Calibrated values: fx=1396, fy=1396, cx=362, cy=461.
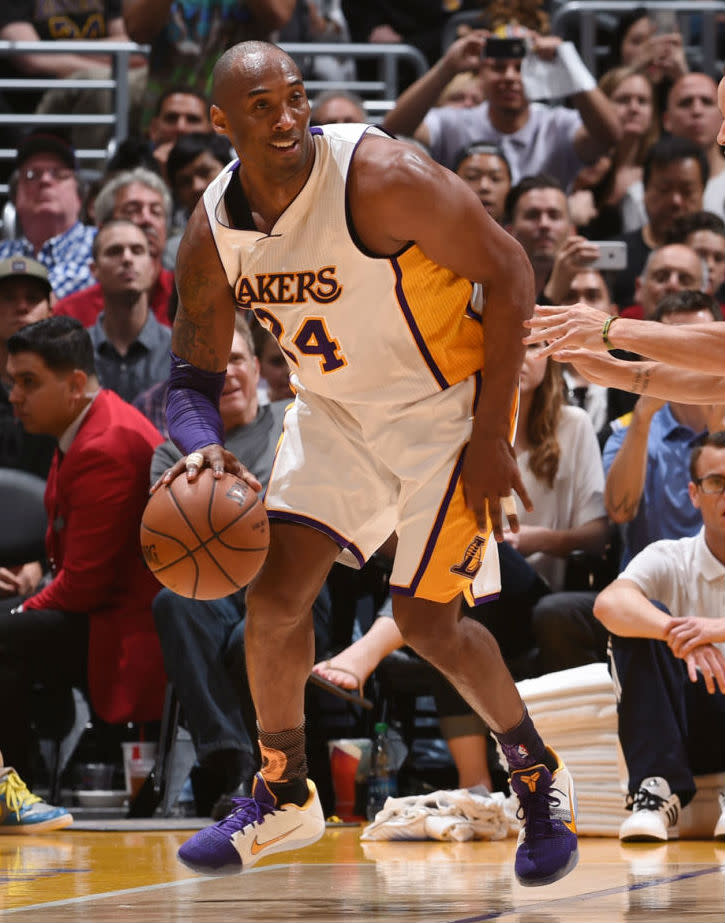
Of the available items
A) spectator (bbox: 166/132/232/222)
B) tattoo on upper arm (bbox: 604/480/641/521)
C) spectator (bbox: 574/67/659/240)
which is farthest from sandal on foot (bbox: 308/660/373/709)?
spectator (bbox: 574/67/659/240)

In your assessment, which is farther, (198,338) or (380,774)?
(380,774)

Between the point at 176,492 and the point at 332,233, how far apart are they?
746 mm

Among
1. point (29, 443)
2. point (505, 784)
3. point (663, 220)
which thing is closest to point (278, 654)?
point (505, 784)

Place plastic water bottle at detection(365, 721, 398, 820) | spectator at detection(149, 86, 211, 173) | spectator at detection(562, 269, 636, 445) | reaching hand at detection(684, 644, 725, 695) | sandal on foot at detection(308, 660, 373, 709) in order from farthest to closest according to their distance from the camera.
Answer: spectator at detection(149, 86, 211, 173)
spectator at detection(562, 269, 636, 445)
plastic water bottle at detection(365, 721, 398, 820)
sandal on foot at detection(308, 660, 373, 709)
reaching hand at detection(684, 644, 725, 695)

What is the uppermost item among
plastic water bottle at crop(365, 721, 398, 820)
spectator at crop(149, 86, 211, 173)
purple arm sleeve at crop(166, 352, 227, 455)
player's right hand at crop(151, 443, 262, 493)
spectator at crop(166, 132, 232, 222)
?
spectator at crop(149, 86, 211, 173)

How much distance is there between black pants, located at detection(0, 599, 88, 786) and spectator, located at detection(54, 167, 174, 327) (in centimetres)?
204

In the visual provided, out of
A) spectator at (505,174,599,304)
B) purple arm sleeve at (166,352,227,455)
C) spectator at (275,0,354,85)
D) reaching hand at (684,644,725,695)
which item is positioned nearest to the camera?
purple arm sleeve at (166,352,227,455)

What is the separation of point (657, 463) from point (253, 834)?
297 cm

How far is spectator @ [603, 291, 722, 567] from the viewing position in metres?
5.62

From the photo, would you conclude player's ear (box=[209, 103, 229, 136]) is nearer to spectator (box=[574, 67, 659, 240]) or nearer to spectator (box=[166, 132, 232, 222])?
spectator (box=[166, 132, 232, 222])

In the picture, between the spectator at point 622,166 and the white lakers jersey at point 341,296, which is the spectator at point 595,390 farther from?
the white lakers jersey at point 341,296

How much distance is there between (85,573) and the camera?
5762 mm

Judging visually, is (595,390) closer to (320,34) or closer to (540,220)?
(540,220)

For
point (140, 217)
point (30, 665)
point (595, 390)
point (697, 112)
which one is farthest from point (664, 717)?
point (697, 112)
